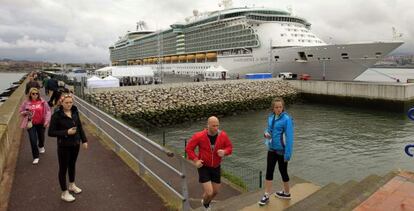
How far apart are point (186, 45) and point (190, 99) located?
33.5 m

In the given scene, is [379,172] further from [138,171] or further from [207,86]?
[207,86]

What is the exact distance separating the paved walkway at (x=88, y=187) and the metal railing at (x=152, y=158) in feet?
0.98

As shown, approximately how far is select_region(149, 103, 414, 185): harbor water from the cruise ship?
8385 millimetres

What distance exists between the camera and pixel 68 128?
508cm

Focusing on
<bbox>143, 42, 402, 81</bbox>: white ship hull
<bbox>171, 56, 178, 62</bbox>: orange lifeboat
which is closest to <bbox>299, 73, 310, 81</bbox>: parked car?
<bbox>143, 42, 402, 81</bbox>: white ship hull

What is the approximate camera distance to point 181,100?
25062 millimetres

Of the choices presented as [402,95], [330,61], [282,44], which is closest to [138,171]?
[402,95]

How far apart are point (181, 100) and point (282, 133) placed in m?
20.2

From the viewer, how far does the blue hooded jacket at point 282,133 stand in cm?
508

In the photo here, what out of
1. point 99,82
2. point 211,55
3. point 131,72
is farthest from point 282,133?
point 211,55

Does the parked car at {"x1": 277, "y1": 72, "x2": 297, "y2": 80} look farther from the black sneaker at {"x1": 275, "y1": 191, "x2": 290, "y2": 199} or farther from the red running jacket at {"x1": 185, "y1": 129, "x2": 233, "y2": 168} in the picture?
the red running jacket at {"x1": 185, "y1": 129, "x2": 233, "y2": 168}

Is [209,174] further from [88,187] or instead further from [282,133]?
[88,187]

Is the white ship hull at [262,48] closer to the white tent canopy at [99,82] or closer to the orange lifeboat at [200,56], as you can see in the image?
the orange lifeboat at [200,56]

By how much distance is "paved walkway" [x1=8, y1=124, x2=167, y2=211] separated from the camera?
5020 mm
